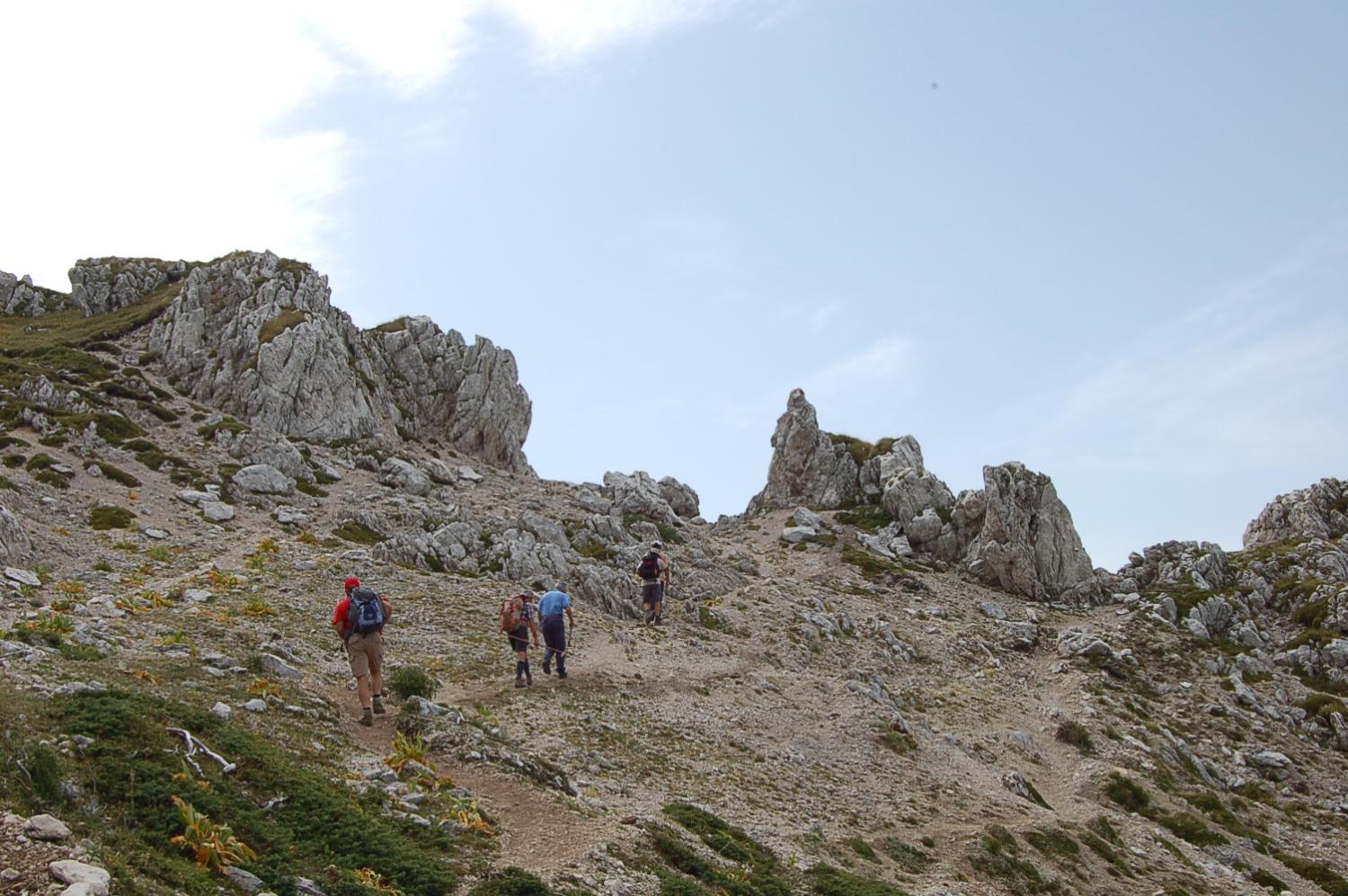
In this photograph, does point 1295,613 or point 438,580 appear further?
point 1295,613

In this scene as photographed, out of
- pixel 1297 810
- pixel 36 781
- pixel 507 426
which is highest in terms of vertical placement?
pixel 507 426

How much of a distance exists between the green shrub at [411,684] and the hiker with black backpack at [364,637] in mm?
812

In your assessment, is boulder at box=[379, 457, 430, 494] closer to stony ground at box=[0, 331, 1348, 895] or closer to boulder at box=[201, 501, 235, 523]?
stony ground at box=[0, 331, 1348, 895]

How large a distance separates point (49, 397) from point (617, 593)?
3836cm

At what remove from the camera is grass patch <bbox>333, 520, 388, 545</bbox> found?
149 ft

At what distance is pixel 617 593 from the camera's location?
42.6m

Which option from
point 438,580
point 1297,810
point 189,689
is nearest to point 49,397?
point 438,580

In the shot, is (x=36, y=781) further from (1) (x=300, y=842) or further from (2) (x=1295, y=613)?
(2) (x=1295, y=613)

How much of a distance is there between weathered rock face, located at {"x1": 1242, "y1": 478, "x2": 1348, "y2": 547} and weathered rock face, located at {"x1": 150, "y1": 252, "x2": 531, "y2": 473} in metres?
62.1

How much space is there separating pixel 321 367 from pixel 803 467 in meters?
39.6

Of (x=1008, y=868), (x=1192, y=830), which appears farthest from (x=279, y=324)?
(x=1192, y=830)

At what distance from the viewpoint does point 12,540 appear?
32.1 meters

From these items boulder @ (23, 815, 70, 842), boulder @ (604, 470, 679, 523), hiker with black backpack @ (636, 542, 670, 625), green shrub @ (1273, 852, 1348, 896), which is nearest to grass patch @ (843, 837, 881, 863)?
boulder @ (23, 815, 70, 842)

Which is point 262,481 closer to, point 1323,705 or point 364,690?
point 364,690
